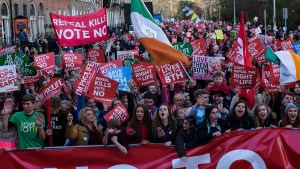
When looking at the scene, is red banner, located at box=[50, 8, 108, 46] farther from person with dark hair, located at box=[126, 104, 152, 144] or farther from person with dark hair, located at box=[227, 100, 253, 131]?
person with dark hair, located at box=[227, 100, 253, 131]

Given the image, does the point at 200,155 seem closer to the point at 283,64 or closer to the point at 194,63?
the point at 283,64

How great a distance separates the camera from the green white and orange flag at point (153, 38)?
10312mm

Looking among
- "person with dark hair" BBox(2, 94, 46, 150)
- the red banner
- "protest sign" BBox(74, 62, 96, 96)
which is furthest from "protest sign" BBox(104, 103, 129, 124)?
the red banner

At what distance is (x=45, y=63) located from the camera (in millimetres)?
14484

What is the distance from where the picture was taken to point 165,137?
8109 millimetres

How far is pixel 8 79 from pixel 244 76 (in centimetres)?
389

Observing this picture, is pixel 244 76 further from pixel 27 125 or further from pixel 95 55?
pixel 95 55

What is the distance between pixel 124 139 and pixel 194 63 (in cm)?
625

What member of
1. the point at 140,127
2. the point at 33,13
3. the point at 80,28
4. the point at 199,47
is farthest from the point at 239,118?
the point at 33,13

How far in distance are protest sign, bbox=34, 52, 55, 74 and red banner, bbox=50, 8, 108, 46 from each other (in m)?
2.29

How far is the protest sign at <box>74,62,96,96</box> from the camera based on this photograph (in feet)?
35.4

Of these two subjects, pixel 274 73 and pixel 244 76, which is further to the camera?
pixel 274 73

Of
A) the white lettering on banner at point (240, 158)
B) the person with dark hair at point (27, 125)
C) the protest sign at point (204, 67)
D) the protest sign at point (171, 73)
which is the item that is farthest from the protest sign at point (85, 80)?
the white lettering on banner at point (240, 158)

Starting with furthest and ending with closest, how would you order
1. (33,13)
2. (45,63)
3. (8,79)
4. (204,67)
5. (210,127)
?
(33,13), (45,63), (204,67), (8,79), (210,127)
